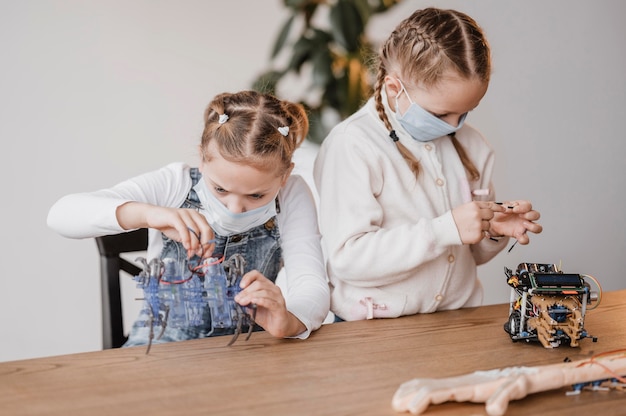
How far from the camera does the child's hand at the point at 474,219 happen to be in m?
1.30

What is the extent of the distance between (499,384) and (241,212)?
0.60m

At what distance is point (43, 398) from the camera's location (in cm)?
95

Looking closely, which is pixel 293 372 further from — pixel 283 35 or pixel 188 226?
pixel 283 35

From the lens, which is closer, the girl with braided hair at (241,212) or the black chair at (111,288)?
the girl with braided hair at (241,212)

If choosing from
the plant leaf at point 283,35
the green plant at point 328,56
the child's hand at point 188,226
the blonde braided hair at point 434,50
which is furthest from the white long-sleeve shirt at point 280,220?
the plant leaf at point 283,35

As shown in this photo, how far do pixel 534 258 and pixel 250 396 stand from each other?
241 centimetres

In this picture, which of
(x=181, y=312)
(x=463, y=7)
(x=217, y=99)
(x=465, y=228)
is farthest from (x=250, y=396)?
(x=463, y=7)

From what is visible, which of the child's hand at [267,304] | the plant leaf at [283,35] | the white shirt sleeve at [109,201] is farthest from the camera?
the plant leaf at [283,35]

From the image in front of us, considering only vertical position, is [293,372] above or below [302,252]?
below

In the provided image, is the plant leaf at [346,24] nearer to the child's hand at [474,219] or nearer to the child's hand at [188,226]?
the child's hand at [474,219]

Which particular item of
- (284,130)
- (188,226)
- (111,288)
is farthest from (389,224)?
(111,288)

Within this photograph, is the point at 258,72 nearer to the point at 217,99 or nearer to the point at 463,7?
the point at 463,7

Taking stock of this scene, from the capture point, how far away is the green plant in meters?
2.45

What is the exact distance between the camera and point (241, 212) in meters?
1.35
